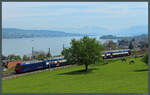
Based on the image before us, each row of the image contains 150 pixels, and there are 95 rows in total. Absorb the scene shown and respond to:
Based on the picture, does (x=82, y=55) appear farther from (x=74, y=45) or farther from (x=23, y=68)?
(x=23, y=68)

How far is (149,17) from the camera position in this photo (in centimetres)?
356

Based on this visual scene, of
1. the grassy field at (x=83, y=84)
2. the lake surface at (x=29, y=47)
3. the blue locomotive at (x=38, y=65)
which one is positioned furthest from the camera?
the lake surface at (x=29, y=47)

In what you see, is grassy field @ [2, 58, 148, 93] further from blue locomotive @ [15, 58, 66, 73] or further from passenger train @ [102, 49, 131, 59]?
passenger train @ [102, 49, 131, 59]

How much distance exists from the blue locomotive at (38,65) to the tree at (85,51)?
18.6ft

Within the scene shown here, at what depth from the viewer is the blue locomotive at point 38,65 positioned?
26.3 meters

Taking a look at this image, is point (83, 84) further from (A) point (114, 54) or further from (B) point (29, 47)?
(B) point (29, 47)

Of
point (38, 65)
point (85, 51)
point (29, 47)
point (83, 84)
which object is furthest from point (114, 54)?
point (29, 47)

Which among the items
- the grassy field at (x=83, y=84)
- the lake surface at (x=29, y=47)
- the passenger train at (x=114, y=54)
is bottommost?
the grassy field at (x=83, y=84)

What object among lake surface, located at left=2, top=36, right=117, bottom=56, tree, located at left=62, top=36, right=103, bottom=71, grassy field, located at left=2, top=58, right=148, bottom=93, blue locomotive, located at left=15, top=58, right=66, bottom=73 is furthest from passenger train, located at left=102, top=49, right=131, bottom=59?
grassy field, located at left=2, top=58, right=148, bottom=93

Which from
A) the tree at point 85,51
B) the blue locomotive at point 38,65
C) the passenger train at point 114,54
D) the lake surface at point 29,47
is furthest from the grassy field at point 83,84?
the passenger train at point 114,54

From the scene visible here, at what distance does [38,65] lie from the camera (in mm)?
29000

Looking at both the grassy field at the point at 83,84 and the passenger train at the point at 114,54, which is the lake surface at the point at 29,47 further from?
the grassy field at the point at 83,84

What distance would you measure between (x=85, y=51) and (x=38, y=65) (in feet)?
25.2

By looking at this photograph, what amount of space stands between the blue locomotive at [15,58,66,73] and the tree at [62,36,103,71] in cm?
568
